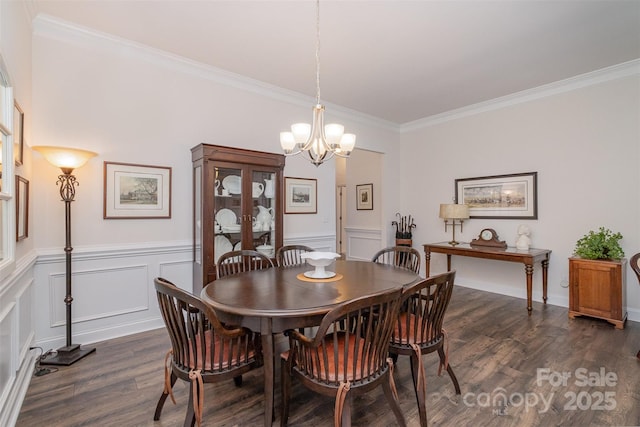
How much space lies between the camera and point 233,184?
336cm

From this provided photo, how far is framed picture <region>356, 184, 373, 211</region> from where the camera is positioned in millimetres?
6363

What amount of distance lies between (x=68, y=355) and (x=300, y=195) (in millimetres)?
2968

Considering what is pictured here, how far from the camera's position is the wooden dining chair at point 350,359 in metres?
1.49

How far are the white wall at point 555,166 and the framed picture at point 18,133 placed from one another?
204 inches

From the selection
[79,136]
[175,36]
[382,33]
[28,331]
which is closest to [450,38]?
[382,33]

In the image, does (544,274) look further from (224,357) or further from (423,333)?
(224,357)

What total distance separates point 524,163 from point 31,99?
555 centimetres

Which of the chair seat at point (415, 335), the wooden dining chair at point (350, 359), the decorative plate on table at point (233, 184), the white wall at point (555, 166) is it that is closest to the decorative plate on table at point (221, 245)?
the decorative plate on table at point (233, 184)

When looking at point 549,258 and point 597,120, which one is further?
point 549,258

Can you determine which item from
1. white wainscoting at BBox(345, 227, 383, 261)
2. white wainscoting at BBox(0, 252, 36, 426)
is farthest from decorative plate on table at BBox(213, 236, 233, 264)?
white wainscoting at BBox(345, 227, 383, 261)

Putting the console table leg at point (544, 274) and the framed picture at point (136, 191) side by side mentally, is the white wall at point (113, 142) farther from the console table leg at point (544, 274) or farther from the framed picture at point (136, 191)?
the console table leg at point (544, 274)

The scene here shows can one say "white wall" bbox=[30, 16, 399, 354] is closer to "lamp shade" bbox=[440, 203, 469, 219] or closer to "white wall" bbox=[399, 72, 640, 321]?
"lamp shade" bbox=[440, 203, 469, 219]

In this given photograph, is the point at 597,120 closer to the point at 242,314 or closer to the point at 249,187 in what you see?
the point at 249,187

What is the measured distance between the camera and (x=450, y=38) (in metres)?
2.91
